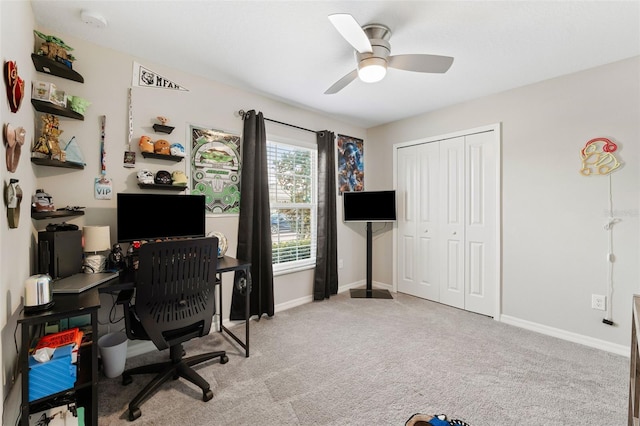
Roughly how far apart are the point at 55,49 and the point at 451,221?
390 cm

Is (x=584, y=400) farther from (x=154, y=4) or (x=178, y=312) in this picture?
(x=154, y=4)

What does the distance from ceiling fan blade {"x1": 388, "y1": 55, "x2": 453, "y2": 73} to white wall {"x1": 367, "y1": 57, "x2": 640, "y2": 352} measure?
1.03 metres

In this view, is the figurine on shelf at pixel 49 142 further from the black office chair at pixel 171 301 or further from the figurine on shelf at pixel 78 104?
the black office chair at pixel 171 301

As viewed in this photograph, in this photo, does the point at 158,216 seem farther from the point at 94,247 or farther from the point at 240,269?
the point at 240,269

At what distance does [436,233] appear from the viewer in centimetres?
357

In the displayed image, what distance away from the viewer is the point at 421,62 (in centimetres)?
191

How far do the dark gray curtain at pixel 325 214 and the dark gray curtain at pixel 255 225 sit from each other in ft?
2.58

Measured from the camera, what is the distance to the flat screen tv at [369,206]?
147 inches

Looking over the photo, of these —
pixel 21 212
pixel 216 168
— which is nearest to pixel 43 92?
pixel 21 212

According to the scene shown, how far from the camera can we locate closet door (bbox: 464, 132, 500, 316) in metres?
3.06

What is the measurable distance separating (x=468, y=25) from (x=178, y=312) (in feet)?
8.70

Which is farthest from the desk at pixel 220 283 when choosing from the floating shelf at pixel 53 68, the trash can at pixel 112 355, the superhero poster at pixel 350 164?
the superhero poster at pixel 350 164

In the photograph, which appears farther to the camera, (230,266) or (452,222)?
(452,222)

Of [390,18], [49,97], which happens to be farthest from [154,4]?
[390,18]
